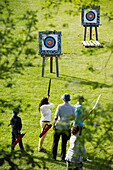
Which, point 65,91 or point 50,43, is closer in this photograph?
point 65,91

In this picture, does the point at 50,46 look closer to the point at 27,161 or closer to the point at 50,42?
the point at 50,42

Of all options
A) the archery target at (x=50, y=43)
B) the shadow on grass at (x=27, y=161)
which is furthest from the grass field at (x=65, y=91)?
the archery target at (x=50, y=43)

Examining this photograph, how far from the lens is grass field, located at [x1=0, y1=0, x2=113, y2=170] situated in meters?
3.16

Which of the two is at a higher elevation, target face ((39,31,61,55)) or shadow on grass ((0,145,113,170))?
target face ((39,31,61,55))

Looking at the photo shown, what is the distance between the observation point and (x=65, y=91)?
10.3 m

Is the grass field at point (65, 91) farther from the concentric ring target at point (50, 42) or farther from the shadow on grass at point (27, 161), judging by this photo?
the concentric ring target at point (50, 42)

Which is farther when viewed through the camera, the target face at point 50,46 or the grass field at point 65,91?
the target face at point 50,46

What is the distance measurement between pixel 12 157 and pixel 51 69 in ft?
29.1

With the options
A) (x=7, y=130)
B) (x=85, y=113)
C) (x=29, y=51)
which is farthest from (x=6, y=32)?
(x=7, y=130)

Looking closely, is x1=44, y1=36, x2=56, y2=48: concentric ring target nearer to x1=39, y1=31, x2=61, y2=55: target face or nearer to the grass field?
x1=39, y1=31, x2=61, y2=55: target face

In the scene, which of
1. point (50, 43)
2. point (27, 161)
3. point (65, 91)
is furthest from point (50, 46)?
point (27, 161)

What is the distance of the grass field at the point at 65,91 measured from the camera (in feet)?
10.4

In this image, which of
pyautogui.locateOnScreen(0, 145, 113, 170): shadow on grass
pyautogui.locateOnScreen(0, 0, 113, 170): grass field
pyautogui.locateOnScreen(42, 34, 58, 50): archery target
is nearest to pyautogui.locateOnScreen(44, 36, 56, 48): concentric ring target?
pyautogui.locateOnScreen(42, 34, 58, 50): archery target

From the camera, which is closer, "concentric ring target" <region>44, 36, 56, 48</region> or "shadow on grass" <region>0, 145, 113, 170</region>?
"shadow on grass" <region>0, 145, 113, 170</region>
